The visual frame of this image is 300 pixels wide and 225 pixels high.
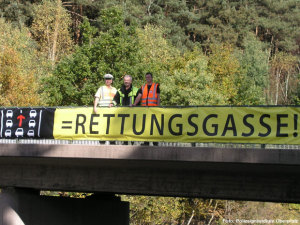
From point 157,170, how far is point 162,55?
43.2 m

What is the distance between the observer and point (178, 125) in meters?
15.3

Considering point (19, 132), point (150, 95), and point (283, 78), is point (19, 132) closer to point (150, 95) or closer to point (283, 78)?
point (150, 95)

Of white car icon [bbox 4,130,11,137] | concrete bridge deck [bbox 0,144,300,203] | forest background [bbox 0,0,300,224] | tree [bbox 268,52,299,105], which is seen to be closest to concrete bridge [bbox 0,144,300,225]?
concrete bridge deck [bbox 0,144,300,203]

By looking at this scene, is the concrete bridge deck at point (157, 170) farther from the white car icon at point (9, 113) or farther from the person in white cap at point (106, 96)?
the person in white cap at point (106, 96)

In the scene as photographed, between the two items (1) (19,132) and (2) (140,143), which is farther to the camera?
(1) (19,132)

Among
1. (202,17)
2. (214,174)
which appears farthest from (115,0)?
(214,174)

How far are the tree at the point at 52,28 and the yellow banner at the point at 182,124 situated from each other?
44812 millimetres

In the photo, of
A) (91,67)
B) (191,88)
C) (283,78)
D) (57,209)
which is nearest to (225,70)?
(191,88)

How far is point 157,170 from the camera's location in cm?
1648

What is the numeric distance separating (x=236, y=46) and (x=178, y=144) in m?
68.7

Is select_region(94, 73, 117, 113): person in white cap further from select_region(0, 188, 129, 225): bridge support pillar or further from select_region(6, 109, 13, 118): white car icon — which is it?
A: select_region(0, 188, 129, 225): bridge support pillar

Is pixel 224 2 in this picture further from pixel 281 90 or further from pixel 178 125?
pixel 178 125

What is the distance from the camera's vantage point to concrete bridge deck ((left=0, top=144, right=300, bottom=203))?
46.5 feet

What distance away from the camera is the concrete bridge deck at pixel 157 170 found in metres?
Answer: 14.2
